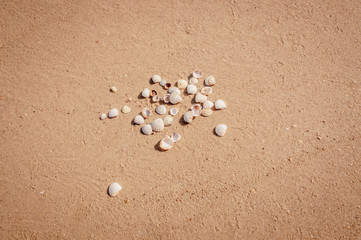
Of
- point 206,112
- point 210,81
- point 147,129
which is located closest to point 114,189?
point 147,129

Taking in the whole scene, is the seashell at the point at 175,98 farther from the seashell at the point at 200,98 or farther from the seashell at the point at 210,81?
the seashell at the point at 210,81

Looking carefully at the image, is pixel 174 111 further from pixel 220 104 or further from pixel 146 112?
pixel 220 104

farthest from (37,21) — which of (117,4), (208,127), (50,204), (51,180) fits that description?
(208,127)

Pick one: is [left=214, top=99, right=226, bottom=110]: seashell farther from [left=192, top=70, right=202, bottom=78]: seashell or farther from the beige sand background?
[left=192, top=70, right=202, bottom=78]: seashell

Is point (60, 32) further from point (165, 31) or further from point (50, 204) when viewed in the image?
point (50, 204)

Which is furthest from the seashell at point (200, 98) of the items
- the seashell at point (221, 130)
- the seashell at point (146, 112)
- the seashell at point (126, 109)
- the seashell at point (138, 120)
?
the seashell at point (126, 109)

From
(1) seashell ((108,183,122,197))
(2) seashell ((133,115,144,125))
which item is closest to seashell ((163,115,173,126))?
(2) seashell ((133,115,144,125))

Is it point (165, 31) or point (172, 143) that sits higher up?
point (165, 31)
